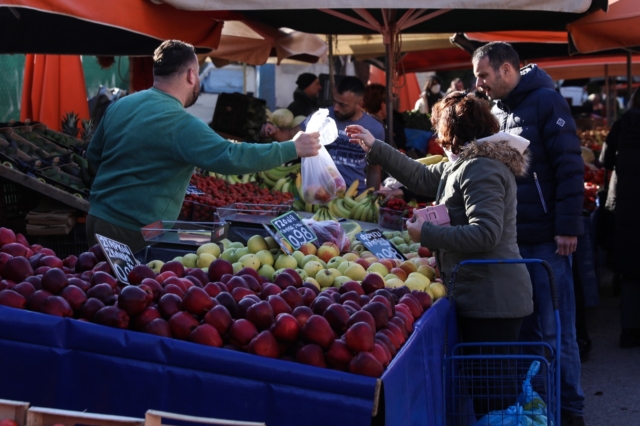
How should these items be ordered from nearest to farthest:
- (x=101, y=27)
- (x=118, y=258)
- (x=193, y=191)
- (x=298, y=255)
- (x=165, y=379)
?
1. (x=165, y=379)
2. (x=118, y=258)
3. (x=298, y=255)
4. (x=193, y=191)
5. (x=101, y=27)

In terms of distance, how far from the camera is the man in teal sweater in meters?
3.68

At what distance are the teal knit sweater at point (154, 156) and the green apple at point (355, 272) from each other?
0.60 m

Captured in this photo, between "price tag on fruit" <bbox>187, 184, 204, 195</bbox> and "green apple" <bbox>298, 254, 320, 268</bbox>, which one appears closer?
"green apple" <bbox>298, 254, 320, 268</bbox>

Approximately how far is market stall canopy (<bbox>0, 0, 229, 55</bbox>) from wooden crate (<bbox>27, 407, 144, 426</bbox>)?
2896mm

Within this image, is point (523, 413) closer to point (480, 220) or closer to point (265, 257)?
point (480, 220)

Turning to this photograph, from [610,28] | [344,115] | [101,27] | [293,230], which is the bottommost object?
[293,230]

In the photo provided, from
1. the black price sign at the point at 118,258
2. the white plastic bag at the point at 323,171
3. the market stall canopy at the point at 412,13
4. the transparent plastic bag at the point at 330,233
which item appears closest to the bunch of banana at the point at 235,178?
the market stall canopy at the point at 412,13

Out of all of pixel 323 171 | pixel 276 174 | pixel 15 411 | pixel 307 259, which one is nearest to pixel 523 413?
pixel 307 259

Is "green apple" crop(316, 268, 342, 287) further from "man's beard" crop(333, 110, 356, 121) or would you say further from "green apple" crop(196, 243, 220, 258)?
"man's beard" crop(333, 110, 356, 121)

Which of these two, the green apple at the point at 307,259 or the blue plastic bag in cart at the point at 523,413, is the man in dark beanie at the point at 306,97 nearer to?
the green apple at the point at 307,259

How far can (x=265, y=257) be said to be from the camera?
3.92 meters

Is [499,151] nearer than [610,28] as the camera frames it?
Yes

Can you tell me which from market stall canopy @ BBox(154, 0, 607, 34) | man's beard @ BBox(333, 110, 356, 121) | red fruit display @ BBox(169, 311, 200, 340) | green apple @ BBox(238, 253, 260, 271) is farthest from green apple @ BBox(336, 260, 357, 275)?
man's beard @ BBox(333, 110, 356, 121)

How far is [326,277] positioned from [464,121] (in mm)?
966
